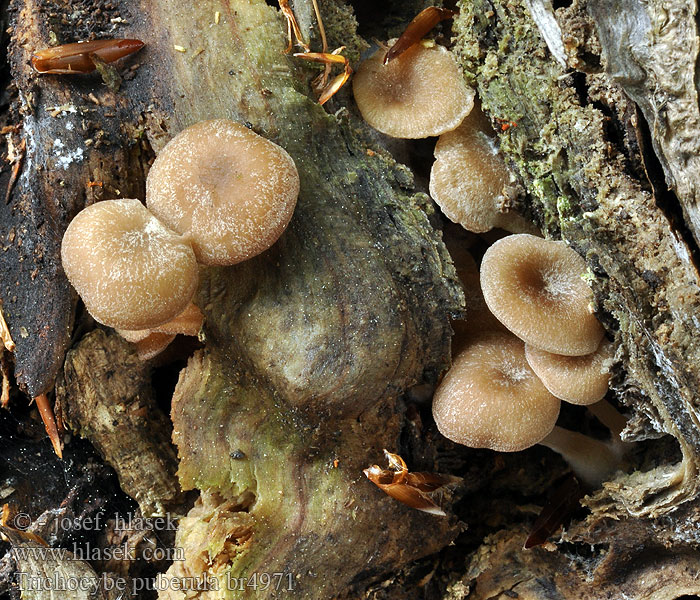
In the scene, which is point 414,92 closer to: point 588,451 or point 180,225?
point 180,225

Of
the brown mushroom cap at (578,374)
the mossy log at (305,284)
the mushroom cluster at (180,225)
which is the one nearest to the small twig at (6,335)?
the mossy log at (305,284)

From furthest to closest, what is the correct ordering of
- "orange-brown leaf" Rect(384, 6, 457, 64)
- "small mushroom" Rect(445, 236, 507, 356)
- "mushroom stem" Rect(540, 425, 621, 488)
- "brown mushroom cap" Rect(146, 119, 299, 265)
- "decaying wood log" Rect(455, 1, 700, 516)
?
"mushroom stem" Rect(540, 425, 621, 488) < "small mushroom" Rect(445, 236, 507, 356) < "orange-brown leaf" Rect(384, 6, 457, 64) < "brown mushroom cap" Rect(146, 119, 299, 265) < "decaying wood log" Rect(455, 1, 700, 516)

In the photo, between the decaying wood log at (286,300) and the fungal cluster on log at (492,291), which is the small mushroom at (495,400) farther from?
the decaying wood log at (286,300)

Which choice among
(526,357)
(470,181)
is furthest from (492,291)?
(470,181)

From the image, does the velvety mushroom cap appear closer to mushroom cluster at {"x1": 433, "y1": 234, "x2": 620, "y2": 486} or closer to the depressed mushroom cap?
mushroom cluster at {"x1": 433, "y1": 234, "x2": 620, "y2": 486}

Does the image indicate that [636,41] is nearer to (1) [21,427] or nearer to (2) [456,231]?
(2) [456,231]

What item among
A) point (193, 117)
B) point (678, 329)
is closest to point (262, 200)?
point (193, 117)

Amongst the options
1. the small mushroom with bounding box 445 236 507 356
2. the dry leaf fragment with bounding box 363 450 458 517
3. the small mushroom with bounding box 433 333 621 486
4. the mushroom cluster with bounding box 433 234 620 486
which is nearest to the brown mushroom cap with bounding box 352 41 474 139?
the mushroom cluster with bounding box 433 234 620 486
